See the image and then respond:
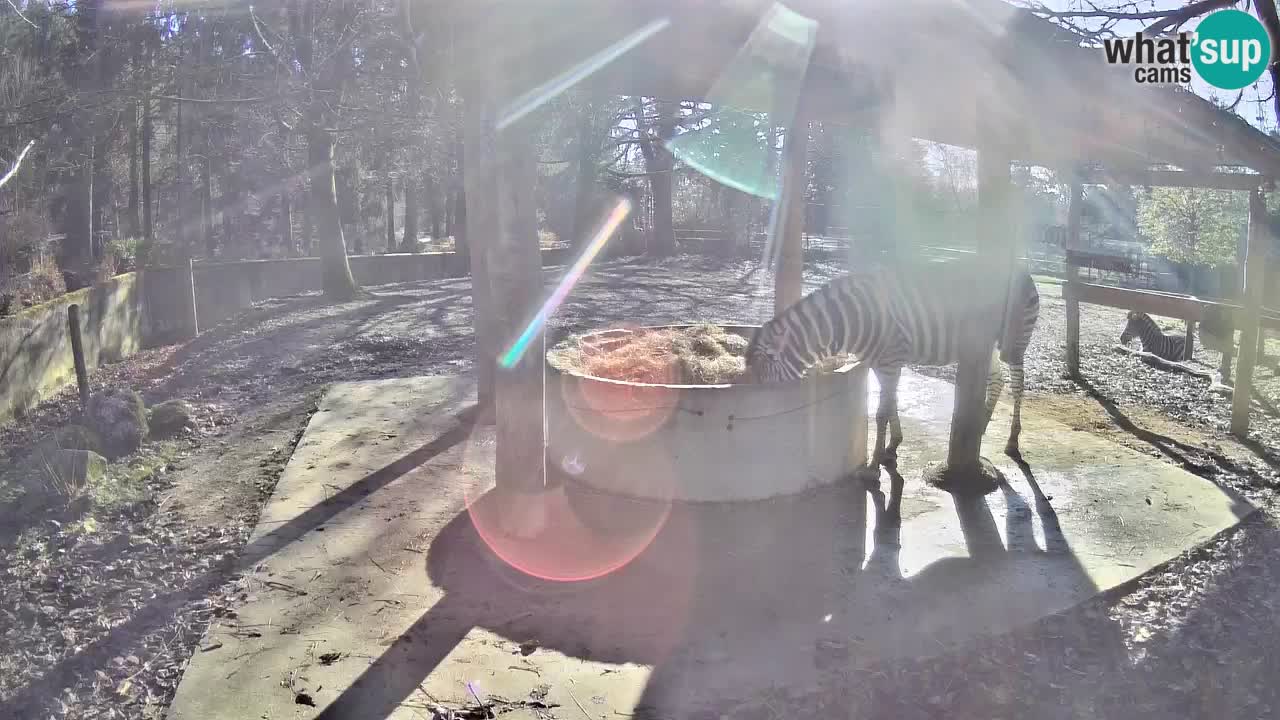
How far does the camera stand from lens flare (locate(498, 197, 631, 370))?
4898mm

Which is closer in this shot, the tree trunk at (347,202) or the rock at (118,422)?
the rock at (118,422)

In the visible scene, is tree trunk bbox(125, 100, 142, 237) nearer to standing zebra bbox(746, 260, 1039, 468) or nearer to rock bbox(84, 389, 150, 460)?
rock bbox(84, 389, 150, 460)

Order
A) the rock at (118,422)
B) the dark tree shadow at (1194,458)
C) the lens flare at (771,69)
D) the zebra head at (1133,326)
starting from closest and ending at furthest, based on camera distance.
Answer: the lens flare at (771,69)
the dark tree shadow at (1194,458)
the rock at (118,422)
the zebra head at (1133,326)

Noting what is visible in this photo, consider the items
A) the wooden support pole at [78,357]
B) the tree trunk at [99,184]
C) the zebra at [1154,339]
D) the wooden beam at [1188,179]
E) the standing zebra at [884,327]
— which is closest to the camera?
the standing zebra at [884,327]

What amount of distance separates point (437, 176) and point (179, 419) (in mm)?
18178

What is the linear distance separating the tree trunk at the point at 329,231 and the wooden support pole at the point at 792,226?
13.2m

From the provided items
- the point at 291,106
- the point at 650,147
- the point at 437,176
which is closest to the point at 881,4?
the point at 291,106

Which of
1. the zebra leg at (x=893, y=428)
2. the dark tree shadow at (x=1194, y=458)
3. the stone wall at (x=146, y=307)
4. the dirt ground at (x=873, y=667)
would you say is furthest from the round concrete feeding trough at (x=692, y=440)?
the stone wall at (x=146, y=307)

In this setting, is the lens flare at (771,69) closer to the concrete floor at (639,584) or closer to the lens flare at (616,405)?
the lens flare at (616,405)

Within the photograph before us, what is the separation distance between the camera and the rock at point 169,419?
7.79 metres

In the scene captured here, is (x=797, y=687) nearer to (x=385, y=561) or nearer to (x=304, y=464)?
(x=385, y=561)

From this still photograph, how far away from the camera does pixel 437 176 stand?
2495cm

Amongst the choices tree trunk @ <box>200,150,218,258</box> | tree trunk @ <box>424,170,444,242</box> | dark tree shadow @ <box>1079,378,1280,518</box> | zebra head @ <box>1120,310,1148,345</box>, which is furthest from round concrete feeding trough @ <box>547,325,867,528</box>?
tree trunk @ <box>200,150,218,258</box>

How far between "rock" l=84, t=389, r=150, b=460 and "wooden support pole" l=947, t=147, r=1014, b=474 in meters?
6.79
